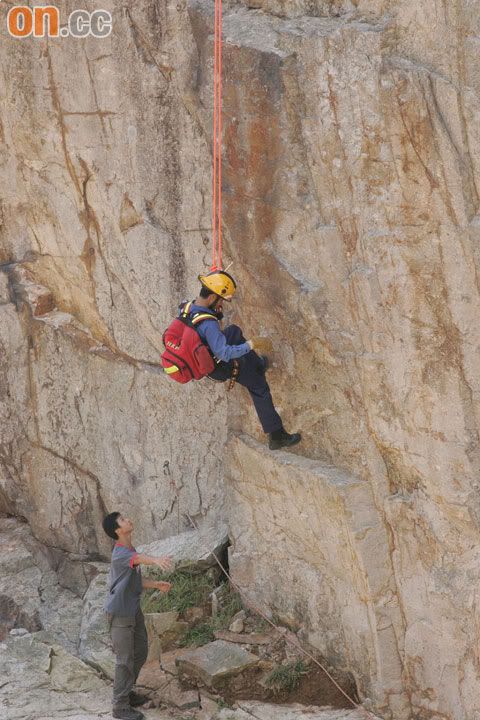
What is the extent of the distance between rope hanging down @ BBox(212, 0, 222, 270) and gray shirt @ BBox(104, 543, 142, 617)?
2210 millimetres

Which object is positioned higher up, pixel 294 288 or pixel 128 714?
pixel 294 288

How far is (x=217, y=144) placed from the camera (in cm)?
878

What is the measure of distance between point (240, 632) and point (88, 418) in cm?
272

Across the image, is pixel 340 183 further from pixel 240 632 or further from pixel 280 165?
pixel 240 632

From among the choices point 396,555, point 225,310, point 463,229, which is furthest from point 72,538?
point 463,229

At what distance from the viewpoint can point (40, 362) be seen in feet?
37.6

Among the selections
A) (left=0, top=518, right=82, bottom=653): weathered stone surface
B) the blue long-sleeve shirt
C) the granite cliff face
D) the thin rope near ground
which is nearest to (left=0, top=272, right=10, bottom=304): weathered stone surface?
the granite cliff face

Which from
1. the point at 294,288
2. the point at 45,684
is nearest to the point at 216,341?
the point at 294,288

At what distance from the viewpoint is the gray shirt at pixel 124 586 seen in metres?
8.60

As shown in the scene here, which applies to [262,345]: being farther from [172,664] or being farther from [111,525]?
[172,664]

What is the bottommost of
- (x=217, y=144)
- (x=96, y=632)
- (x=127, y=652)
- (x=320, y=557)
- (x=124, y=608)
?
(x=96, y=632)

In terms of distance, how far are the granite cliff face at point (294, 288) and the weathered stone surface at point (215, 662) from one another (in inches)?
21.1

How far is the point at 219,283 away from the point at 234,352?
1.66 feet

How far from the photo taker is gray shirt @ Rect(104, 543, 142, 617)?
28.2ft
